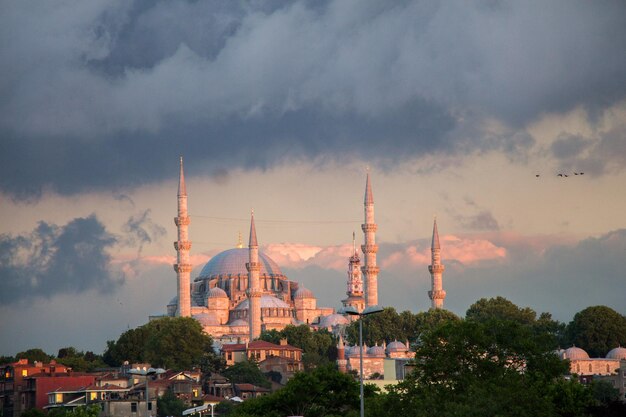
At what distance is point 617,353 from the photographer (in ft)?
439

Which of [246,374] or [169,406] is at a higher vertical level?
[246,374]

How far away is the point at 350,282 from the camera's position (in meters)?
164

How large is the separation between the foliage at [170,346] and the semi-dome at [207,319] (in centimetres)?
2122

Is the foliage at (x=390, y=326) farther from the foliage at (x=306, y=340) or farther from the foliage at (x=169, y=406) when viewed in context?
the foliage at (x=169, y=406)

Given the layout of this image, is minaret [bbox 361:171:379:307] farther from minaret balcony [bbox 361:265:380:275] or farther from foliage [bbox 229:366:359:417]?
foliage [bbox 229:366:359:417]

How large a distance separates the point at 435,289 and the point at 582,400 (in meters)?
77.6

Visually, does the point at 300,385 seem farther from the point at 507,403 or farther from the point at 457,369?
the point at 507,403

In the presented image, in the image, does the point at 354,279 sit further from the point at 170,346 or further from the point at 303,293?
the point at 170,346

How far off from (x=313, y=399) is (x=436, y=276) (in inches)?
2975

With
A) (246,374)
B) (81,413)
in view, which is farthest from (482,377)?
(246,374)

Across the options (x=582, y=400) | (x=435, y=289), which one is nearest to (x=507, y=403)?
(x=582, y=400)

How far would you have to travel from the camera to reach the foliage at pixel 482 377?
57.5 meters

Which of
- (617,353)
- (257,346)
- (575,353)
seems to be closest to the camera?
(575,353)

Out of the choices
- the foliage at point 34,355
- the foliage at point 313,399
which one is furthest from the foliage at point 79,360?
the foliage at point 313,399
